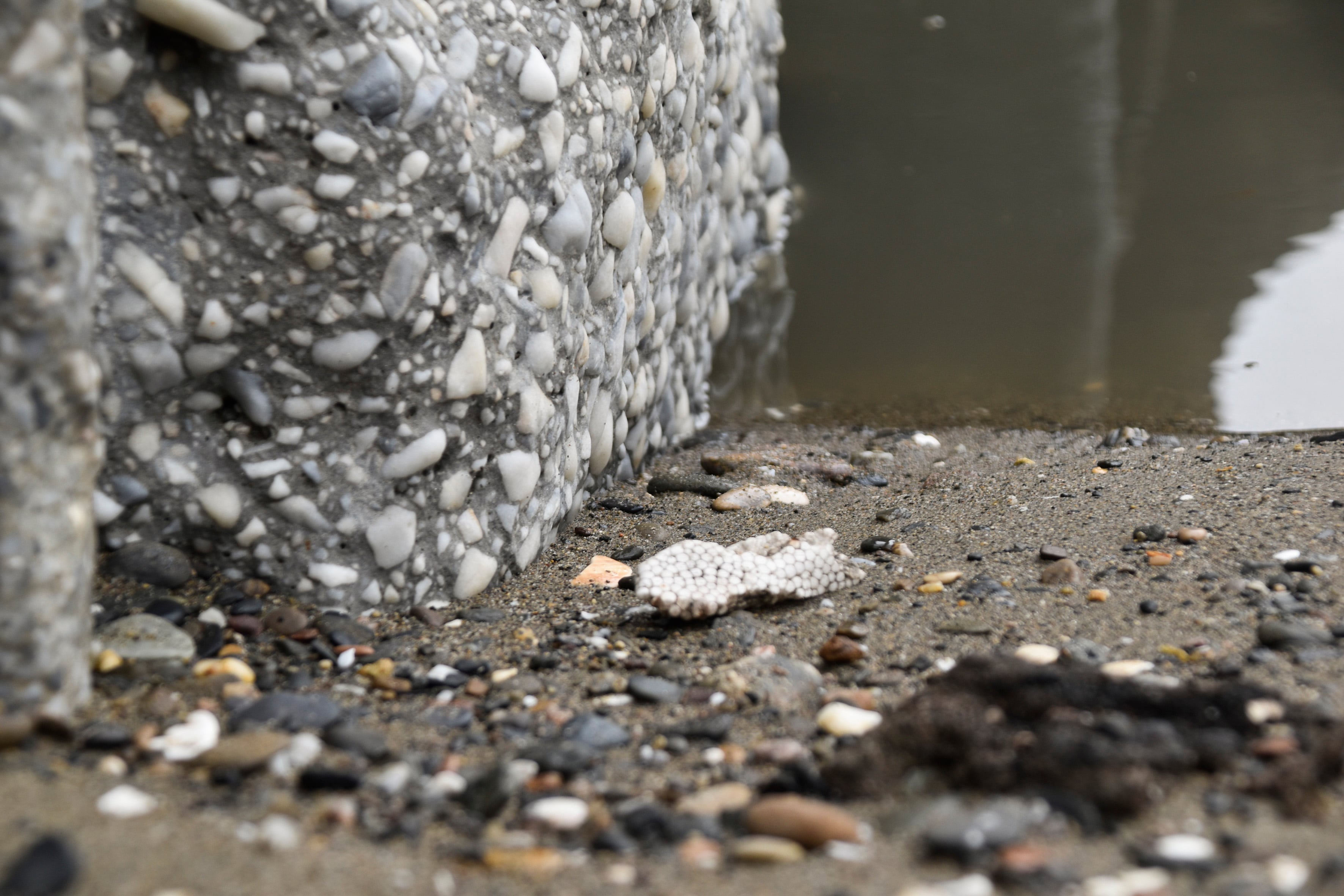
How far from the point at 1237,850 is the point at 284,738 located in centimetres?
94

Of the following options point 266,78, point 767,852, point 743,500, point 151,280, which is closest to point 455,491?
point 151,280

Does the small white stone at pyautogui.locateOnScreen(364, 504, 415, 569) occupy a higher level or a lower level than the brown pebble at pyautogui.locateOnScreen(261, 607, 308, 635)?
higher

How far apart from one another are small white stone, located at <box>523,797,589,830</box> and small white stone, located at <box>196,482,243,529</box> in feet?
2.25

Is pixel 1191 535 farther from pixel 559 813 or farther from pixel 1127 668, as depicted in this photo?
pixel 559 813

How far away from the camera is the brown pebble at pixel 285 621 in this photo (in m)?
1.38

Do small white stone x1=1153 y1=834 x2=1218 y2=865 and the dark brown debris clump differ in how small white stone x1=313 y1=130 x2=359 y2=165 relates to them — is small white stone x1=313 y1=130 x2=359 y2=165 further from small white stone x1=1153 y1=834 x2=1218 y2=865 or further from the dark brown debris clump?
small white stone x1=1153 y1=834 x2=1218 y2=865

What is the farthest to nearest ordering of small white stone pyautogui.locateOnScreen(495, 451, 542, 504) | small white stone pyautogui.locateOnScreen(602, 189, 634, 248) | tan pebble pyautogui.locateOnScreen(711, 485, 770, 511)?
1. tan pebble pyautogui.locateOnScreen(711, 485, 770, 511)
2. small white stone pyautogui.locateOnScreen(602, 189, 634, 248)
3. small white stone pyautogui.locateOnScreen(495, 451, 542, 504)

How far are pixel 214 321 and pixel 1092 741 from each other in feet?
3.97

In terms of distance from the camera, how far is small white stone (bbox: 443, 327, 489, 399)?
5.01ft

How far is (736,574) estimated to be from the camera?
155cm

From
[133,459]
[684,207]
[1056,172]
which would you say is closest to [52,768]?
[133,459]

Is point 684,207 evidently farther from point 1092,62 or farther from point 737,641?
point 1092,62

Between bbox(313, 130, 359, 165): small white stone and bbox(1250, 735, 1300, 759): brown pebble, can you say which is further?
bbox(313, 130, 359, 165): small white stone

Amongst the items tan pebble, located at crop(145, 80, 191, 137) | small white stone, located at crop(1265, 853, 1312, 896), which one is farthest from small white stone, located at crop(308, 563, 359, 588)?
small white stone, located at crop(1265, 853, 1312, 896)
